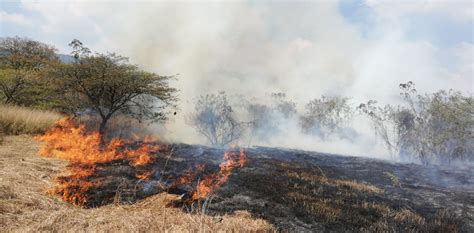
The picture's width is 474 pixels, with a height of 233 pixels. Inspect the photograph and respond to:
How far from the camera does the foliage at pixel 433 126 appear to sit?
28.6 metres

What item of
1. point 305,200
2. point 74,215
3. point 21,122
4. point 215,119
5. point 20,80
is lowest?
point 74,215

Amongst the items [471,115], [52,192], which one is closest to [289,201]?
[52,192]

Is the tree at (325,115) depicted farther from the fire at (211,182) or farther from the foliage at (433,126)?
the fire at (211,182)

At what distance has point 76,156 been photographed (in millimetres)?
14438

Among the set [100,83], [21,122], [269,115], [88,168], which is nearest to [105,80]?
[100,83]

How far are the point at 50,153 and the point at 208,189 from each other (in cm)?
717

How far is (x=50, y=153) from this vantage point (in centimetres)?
1407

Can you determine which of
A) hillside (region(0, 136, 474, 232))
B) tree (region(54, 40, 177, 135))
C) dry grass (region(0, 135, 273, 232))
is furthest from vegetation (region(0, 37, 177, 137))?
dry grass (region(0, 135, 273, 232))

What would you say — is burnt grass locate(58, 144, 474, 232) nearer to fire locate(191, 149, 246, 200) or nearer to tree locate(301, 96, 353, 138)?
fire locate(191, 149, 246, 200)

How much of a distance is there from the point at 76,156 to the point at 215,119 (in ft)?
136

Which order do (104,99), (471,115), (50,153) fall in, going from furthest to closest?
(471,115), (104,99), (50,153)

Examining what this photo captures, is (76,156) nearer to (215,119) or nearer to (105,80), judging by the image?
(105,80)

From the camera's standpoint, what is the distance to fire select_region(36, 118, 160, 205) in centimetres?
937

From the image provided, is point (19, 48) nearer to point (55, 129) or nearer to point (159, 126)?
point (159, 126)
